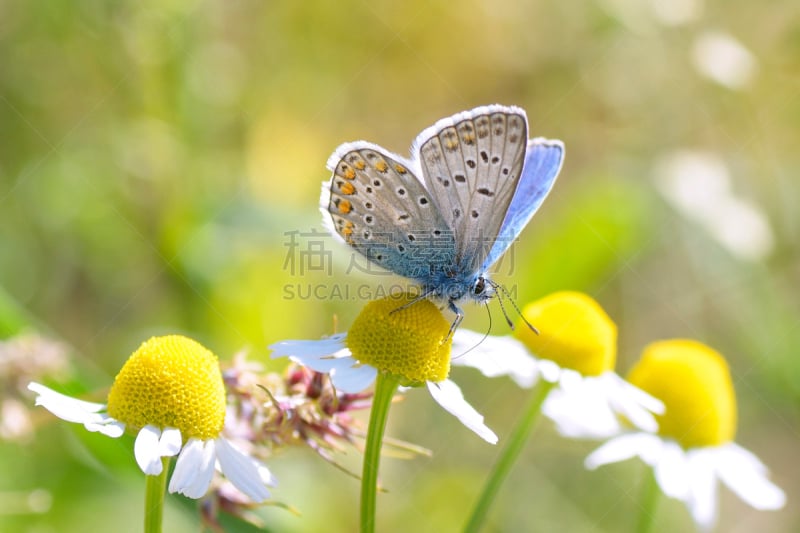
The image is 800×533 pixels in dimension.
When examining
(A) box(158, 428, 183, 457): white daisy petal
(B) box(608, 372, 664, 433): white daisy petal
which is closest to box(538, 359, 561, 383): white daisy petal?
(B) box(608, 372, 664, 433): white daisy petal

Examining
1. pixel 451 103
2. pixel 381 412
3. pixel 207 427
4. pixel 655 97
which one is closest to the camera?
pixel 207 427

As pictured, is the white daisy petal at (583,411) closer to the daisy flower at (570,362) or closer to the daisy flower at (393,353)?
the daisy flower at (570,362)

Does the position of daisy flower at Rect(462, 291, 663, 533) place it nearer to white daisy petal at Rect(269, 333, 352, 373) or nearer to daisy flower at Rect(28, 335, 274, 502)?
white daisy petal at Rect(269, 333, 352, 373)

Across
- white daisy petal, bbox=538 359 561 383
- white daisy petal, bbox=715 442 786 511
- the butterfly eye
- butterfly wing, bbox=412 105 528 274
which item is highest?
butterfly wing, bbox=412 105 528 274

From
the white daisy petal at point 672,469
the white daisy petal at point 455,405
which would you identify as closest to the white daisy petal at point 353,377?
the white daisy petal at point 455,405

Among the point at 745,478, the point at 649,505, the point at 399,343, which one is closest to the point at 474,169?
the point at 399,343

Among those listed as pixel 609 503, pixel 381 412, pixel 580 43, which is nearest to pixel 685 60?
pixel 580 43

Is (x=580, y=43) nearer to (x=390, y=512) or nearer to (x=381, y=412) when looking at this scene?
(x=390, y=512)
